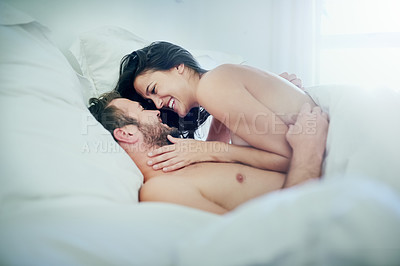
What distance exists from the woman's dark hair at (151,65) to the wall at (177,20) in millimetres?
238

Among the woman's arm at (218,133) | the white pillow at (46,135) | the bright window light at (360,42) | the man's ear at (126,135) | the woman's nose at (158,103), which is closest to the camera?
the white pillow at (46,135)

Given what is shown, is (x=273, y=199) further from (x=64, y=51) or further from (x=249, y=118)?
(x=64, y=51)

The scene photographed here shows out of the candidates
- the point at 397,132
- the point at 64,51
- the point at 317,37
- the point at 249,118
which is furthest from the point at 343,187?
the point at 317,37

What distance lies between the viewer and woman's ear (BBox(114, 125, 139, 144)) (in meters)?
1.04

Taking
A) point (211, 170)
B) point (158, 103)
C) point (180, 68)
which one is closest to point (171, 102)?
point (158, 103)

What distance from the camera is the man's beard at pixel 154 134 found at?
105 cm

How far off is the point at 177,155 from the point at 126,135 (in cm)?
20

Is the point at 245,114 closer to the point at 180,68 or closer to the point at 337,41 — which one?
the point at 180,68

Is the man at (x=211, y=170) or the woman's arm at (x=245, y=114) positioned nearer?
the man at (x=211, y=170)

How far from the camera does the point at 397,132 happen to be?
0.74 metres

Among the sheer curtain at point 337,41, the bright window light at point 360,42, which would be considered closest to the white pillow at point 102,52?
the sheer curtain at point 337,41

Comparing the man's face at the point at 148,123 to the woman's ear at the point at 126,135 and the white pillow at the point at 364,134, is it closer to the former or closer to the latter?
the woman's ear at the point at 126,135

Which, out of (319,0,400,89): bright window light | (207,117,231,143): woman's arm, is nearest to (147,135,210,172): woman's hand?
(207,117,231,143): woman's arm

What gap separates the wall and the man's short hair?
0.26 meters
